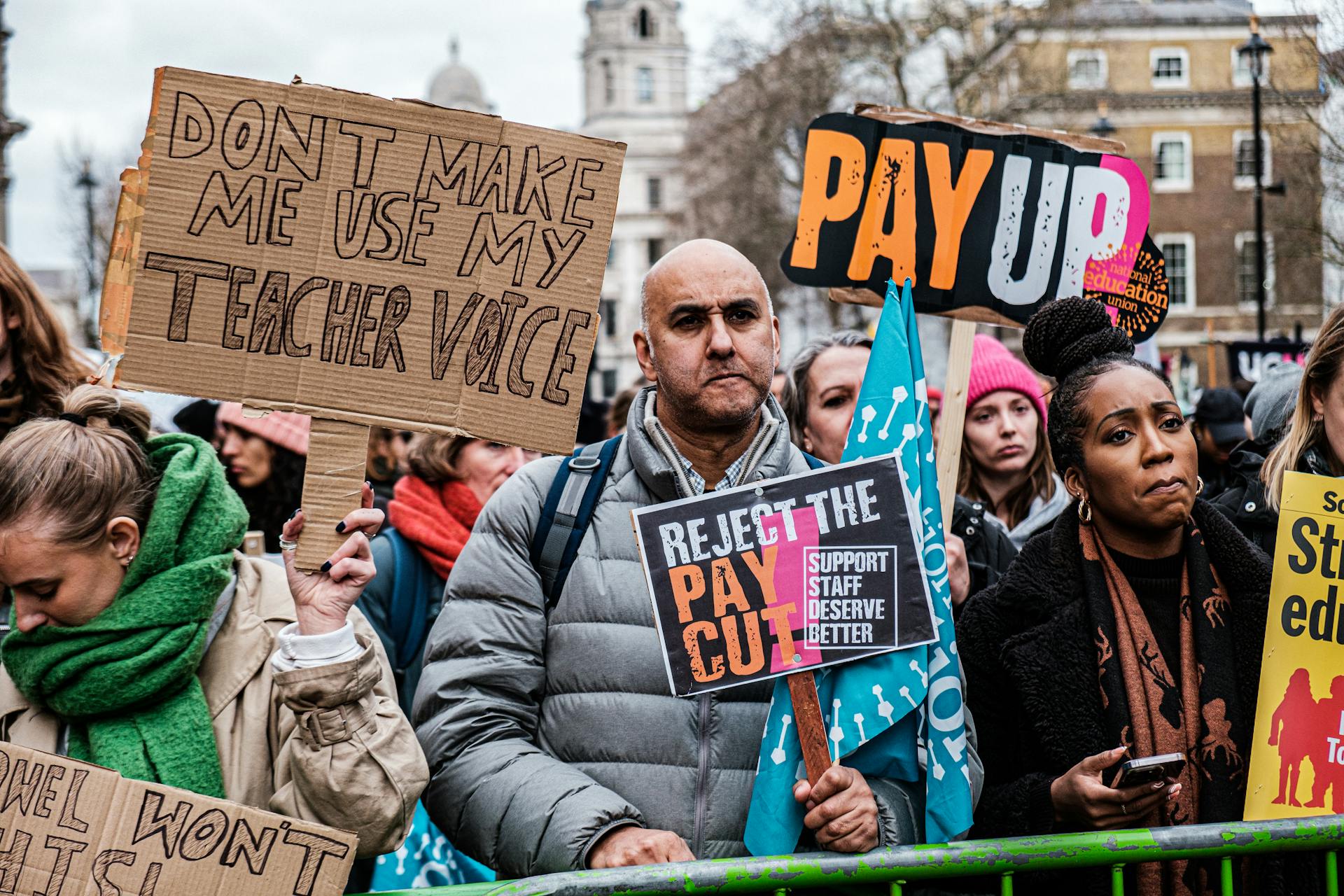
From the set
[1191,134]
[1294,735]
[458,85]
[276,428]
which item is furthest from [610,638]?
[458,85]

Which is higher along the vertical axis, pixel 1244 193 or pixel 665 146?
pixel 665 146

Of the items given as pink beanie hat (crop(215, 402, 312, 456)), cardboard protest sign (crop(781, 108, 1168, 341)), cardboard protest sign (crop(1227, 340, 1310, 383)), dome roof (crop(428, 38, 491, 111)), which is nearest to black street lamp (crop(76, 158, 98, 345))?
cardboard protest sign (crop(1227, 340, 1310, 383))

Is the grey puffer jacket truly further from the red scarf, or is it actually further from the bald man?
the red scarf

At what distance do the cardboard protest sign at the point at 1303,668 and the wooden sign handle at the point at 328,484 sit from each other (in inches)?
73.3

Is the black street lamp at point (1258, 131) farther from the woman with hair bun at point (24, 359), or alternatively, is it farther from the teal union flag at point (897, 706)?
the woman with hair bun at point (24, 359)

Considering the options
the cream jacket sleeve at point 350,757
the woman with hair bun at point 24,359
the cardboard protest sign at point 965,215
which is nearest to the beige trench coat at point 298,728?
the cream jacket sleeve at point 350,757

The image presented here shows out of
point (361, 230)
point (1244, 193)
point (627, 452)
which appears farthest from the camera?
point (1244, 193)

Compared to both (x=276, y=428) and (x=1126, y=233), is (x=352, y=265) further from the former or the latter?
(x=276, y=428)

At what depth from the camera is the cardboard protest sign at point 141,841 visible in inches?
84.4

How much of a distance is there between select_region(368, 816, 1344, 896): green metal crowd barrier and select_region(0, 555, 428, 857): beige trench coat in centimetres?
18

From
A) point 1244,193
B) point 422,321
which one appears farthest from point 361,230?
point 1244,193

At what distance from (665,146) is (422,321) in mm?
89487

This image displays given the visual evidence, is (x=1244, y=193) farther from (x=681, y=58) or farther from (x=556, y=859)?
(x=681, y=58)

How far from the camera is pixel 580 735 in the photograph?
2.66 m
